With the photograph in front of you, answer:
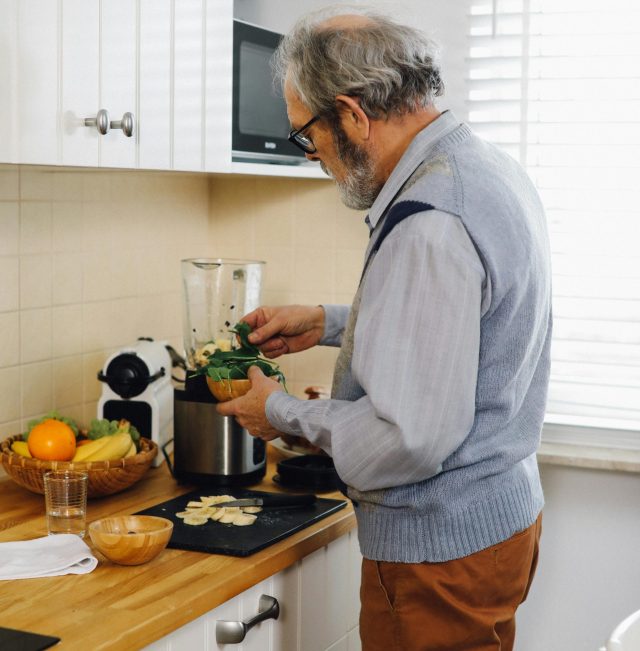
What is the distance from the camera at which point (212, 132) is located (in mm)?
2035

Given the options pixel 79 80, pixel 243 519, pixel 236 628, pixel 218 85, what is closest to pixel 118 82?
pixel 79 80

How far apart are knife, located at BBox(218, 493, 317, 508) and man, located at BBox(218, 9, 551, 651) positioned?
0.87 feet

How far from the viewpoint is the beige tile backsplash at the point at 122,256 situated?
6.80 feet

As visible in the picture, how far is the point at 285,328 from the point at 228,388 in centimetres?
20

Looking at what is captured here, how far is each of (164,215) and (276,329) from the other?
2.44 ft

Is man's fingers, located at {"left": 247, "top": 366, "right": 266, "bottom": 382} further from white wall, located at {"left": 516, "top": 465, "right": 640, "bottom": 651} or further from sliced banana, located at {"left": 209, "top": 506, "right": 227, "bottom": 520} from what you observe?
white wall, located at {"left": 516, "top": 465, "right": 640, "bottom": 651}

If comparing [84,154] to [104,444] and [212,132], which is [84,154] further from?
[104,444]

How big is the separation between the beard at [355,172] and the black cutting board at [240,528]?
584 mm

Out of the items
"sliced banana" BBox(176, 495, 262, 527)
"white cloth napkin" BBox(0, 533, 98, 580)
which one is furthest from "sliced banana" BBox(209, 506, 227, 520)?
"white cloth napkin" BBox(0, 533, 98, 580)

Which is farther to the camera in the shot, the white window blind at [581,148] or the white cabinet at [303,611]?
the white window blind at [581,148]

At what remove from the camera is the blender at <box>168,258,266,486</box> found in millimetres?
→ 1980

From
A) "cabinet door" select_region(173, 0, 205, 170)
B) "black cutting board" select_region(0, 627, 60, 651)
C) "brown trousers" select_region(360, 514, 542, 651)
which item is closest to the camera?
"black cutting board" select_region(0, 627, 60, 651)

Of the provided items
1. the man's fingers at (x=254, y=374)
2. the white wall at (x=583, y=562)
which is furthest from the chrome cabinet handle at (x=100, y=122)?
the white wall at (x=583, y=562)

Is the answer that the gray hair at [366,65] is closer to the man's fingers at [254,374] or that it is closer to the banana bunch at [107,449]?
the man's fingers at [254,374]
